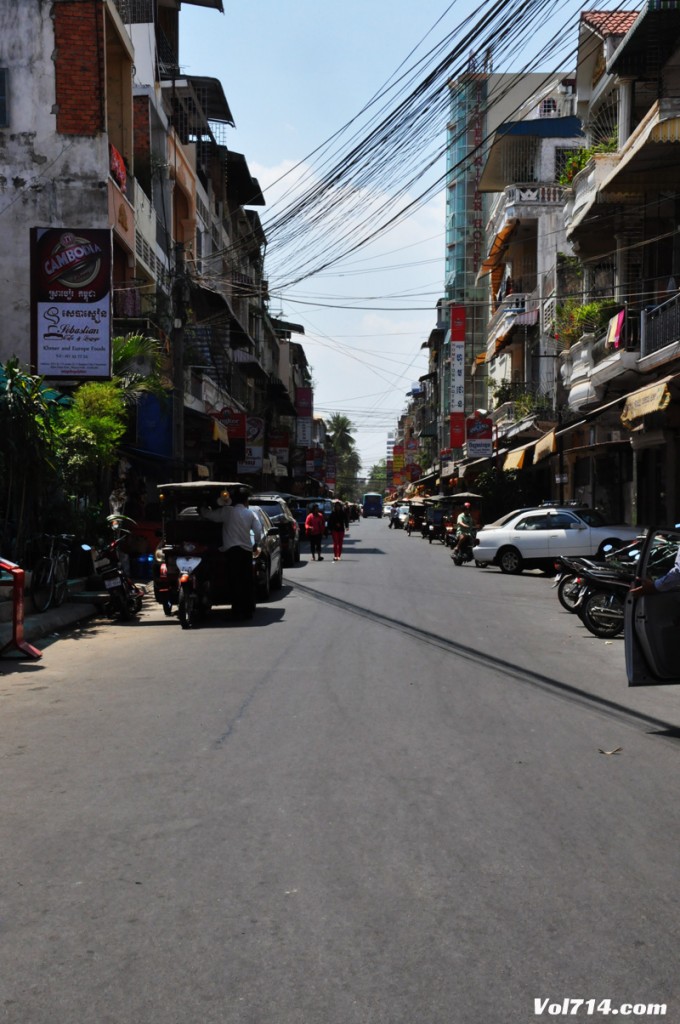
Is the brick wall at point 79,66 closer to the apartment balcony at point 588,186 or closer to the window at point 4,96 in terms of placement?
the window at point 4,96

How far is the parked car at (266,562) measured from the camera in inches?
741

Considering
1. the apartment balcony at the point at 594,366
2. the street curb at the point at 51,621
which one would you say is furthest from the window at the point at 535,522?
the street curb at the point at 51,621

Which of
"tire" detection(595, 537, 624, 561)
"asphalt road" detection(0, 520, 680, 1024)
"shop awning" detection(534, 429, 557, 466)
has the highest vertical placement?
"shop awning" detection(534, 429, 557, 466)

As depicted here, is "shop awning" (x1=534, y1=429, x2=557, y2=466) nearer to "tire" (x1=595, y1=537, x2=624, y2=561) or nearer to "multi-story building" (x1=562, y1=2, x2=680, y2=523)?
"multi-story building" (x1=562, y1=2, x2=680, y2=523)

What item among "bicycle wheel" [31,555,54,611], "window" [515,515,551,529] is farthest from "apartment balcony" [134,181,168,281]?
"bicycle wheel" [31,555,54,611]

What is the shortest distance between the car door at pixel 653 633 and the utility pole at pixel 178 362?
1877cm

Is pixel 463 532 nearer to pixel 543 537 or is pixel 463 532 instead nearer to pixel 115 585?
pixel 543 537

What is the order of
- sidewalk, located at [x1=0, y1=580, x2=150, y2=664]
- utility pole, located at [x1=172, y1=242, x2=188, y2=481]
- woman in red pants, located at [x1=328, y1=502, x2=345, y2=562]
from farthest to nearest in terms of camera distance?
woman in red pants, located at [x1=328, y1=502, x2=345, y2=562] → utility pole, located at [x1=172, y1=242, x2=188, y2=481] → sidewalk, located at [x1=0, y1=580, x2=150, y2=664]

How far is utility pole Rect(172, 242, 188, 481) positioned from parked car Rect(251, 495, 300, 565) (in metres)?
3.18

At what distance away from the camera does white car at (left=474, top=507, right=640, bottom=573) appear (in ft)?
88.7

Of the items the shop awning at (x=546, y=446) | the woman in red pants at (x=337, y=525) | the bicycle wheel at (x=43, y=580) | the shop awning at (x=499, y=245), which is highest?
the shop awning at (x=499, y=245)

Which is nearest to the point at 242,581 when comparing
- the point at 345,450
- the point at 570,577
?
the point at 570,577

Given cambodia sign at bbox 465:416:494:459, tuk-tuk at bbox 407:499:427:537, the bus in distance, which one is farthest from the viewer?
the bus in distance

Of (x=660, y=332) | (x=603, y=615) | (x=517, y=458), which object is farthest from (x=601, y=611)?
(x=517, y=458)
